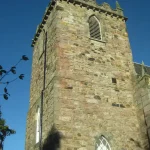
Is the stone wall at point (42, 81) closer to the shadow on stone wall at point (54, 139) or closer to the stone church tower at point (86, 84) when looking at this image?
the stone church tower at point (86, 84)

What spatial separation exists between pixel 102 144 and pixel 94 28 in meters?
6.75

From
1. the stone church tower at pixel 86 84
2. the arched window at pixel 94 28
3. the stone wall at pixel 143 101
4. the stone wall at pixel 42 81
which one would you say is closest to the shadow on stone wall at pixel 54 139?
the stone church tower at pixel 86 84

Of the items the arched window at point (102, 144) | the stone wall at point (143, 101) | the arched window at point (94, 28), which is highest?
the arched window at point (94, 28)

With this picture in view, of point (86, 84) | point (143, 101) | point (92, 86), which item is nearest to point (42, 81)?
point (86, 84)

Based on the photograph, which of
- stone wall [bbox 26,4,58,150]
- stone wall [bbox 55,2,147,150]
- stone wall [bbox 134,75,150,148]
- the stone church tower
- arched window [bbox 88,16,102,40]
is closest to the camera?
stone wall [bbox 55,2,147,150]

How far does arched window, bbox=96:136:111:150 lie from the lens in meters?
10.1

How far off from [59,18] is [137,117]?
652 cm

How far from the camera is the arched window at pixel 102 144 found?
10133 mm

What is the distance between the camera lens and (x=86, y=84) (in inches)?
447

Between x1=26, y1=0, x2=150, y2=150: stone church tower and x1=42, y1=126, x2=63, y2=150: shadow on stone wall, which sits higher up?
x1=26, y1=0, x2=150, y2=150: stone church tower

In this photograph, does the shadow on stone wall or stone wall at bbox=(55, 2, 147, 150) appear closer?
the shadow on stone wall

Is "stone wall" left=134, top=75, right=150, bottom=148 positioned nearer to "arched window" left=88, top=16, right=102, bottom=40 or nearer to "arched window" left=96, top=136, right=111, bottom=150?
"arched window" left=96, top=136, right=111, bottom=150

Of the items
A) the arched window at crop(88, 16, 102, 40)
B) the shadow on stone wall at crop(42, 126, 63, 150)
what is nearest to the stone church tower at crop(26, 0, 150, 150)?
the arched window at crop(88, 16, 102, 40)

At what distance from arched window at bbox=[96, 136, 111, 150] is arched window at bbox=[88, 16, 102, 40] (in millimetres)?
5783
